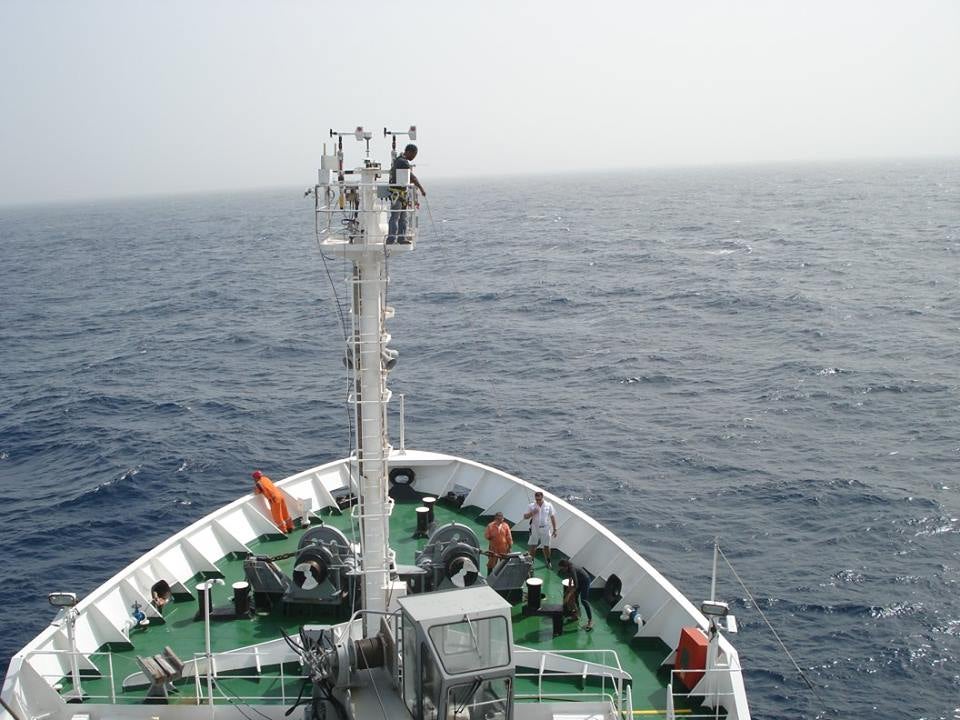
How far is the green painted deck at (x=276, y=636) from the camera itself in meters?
15.6

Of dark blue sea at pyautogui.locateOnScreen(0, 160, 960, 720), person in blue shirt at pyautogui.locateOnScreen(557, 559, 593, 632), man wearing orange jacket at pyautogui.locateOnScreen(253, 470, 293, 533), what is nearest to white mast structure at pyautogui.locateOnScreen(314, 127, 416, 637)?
dark blue sea at pyautogui.locateOnScreen(0, 160, 960, 720)

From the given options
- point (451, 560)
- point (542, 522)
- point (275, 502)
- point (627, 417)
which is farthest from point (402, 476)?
point (627, 417)

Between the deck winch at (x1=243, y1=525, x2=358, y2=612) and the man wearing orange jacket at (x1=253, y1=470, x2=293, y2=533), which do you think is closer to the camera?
the deck winch at (x1=243, y1=525, x2=358, y2=612)

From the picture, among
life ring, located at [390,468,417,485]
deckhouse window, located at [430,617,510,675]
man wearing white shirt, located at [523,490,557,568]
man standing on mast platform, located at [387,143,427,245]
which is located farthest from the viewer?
life ring, located at [390,468,417,485]

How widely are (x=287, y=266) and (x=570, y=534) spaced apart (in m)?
90.7

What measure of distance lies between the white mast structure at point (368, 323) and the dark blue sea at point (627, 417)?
10.5 feet

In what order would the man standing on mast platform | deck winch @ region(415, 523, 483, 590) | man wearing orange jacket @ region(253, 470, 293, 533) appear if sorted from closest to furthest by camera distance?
the man standing on mast platform < deck winch @ region(415, 523, 483, 590) < man wearing orange jacket @ region(253, 470, 293, 533)

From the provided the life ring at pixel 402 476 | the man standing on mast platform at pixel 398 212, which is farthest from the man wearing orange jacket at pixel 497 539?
the man standing on mast platform at pixel 398 212

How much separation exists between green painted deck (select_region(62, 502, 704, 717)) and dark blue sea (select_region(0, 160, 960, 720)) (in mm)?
6355

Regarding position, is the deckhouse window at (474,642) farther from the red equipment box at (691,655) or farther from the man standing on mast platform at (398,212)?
the man standing on mast platform at (398,212)

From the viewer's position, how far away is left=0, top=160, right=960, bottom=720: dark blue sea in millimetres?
26500

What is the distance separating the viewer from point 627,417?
43.9 meters

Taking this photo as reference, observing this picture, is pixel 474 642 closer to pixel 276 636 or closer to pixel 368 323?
pixel 368 323

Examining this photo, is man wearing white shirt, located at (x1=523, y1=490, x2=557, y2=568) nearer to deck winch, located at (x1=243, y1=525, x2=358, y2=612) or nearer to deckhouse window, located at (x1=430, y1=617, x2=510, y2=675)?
deck winch, located at (x1=243, y1=525, x2=358, y2=612)
